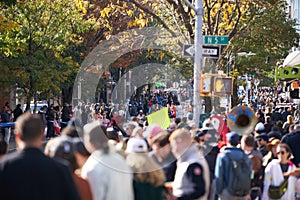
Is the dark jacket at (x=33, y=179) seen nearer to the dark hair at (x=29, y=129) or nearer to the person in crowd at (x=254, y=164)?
the dark hair at (x=29, y=129)

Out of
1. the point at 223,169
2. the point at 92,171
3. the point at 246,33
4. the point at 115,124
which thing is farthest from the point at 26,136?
the point at 246,33

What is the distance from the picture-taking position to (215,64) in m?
26.7

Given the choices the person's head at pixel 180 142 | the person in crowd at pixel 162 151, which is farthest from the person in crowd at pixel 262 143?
the person's head at pixel 180 142

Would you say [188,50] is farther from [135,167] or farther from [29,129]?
[29,129]

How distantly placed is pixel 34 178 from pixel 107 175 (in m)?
1.70

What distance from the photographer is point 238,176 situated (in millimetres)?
9984

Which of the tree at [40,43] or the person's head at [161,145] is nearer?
the person's head at [161,145]

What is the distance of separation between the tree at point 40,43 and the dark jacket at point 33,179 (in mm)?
28901

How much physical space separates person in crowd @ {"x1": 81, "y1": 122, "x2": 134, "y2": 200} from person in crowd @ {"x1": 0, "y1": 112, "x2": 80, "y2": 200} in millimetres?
1453

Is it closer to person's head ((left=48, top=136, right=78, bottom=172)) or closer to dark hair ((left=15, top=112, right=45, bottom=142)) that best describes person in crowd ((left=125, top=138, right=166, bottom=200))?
person's head ((left=48, top=136, right=78, bottom=172))

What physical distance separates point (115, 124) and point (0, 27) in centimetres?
583

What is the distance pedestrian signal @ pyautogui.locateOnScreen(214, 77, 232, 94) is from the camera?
63.2ft

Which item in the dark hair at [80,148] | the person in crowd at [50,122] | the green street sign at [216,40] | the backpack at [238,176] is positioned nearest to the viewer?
the dark hair at [80,148]

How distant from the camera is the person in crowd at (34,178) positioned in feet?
19.6
